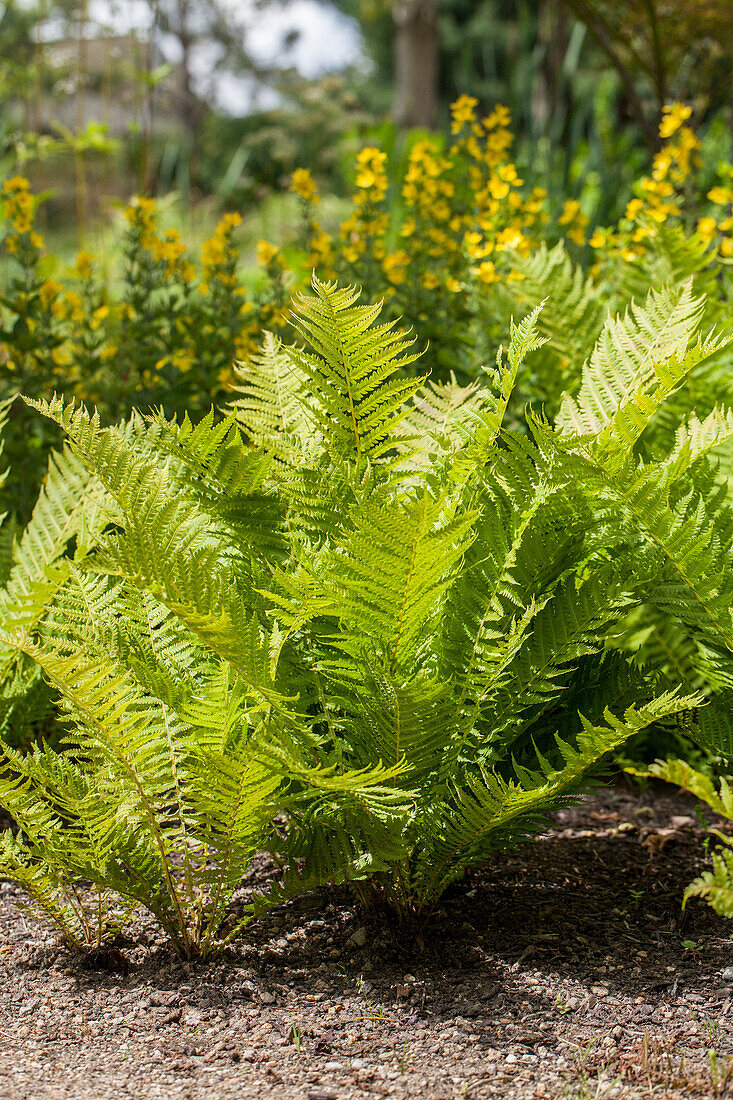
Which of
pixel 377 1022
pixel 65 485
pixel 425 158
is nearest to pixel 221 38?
pixel 425 158

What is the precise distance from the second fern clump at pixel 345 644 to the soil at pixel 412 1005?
0.09 meters

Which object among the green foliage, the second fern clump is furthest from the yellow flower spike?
the green foliage

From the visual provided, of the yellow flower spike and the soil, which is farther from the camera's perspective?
the yellow flower spike

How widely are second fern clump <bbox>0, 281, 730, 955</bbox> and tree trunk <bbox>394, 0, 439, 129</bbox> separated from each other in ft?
17.6

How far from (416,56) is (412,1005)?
624cm

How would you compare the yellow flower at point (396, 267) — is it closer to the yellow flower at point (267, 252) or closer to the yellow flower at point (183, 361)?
the yellow flower at point (267, 252)

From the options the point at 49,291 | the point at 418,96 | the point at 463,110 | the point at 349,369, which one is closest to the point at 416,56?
the point at 418,96

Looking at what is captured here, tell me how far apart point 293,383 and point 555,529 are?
1.76 ft

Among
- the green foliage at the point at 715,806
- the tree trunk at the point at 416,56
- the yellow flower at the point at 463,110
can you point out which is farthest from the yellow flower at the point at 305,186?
the tree trunk at the point at 416,56

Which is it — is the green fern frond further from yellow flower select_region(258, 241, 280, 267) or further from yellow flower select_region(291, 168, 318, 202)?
yellow flower select_region(291, 168, 318, 202)

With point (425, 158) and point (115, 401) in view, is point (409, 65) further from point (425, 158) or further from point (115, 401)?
point (115, 401)

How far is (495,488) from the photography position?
4.68 ft

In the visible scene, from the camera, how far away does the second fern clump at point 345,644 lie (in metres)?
1.20

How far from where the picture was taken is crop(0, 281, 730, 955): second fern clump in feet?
3.93
